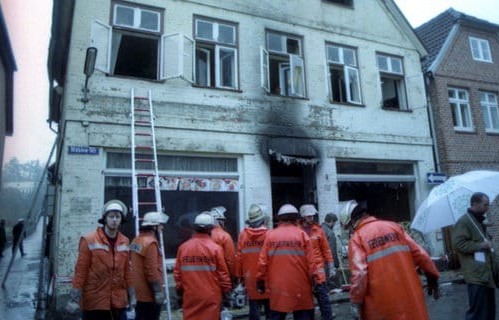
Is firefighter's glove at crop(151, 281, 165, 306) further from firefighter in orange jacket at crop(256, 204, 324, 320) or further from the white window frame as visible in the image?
the white window frame

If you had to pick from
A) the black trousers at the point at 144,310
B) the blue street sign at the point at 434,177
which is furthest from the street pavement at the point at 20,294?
the blue street sign at the point at 434,177

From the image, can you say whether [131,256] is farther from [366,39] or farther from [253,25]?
[366,39]

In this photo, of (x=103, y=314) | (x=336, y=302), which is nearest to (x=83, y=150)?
(x=103, y=314)

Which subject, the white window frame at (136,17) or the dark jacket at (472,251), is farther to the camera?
the white window frame at (136,17)

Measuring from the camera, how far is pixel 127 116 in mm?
8828

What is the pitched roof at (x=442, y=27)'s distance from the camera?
48.4 ft

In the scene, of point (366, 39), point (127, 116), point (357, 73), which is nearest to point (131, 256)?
point (127, 116)

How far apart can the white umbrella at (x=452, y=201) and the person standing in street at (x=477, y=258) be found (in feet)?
1.56

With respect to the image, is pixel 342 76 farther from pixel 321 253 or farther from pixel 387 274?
pixel 387 274

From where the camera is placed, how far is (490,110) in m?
15.2

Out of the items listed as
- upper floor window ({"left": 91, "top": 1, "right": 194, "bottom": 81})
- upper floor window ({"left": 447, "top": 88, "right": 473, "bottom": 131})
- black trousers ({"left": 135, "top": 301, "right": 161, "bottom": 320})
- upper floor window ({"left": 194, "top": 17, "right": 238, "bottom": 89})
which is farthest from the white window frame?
upper floor window ({"left": 447, "top": 88, "right": 473, "bottom": 131})

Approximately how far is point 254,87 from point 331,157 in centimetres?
284

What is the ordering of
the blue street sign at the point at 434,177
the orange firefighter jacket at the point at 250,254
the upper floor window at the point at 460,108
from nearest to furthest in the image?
the orange firefighter jacket at the point at 250,254 < the blue street sign at the point at 434,177 < the upper floor window at the point at 460,108

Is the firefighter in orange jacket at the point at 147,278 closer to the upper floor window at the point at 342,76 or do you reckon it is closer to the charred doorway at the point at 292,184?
the charred doorway at the point at 292,184
